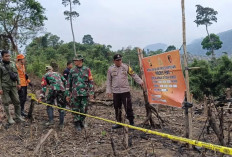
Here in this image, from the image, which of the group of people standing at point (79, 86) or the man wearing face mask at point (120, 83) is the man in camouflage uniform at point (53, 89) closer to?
the group of people standing at point (79, 86)

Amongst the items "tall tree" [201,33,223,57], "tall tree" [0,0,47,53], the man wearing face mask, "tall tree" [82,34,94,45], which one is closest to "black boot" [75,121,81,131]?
the man wearing face mask

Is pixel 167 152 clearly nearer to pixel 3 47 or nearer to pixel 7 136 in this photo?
pixel 7 136

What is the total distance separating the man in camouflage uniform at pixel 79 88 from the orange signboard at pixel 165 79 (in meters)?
1.26

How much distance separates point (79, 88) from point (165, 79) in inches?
71.7

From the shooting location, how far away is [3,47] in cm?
Result: 1645

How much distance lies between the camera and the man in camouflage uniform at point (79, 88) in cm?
498

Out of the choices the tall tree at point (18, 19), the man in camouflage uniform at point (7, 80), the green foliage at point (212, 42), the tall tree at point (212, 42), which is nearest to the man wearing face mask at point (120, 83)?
the man in camouflage uniform at point (7, 80)

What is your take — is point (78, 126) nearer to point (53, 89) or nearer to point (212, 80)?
point (53, 89)

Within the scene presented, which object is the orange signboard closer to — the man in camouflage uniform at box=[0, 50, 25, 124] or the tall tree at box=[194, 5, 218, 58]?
the man in camouflage uniform at box=[0, 50, 25, 124]

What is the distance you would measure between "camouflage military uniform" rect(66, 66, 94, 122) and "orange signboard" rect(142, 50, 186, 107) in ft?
4.10

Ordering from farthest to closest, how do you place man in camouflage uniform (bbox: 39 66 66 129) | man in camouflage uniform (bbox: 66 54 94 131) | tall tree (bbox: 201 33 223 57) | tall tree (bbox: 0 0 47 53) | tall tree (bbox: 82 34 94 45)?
tall tree (bbox: 82 34 94 45), tall tree (bbox: 201 33 223 57), tall tree (bbox: 0 0 47 53), man in camouflage uniform (bbox: 39 66 66 129), man in camouflage uniform (bbox: 66 54 94 131)

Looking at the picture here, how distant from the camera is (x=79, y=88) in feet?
16.3

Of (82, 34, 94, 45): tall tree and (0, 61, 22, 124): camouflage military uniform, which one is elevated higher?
(82, 34, 94, 45): tall tree

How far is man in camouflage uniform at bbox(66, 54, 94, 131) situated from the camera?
16.3ft
